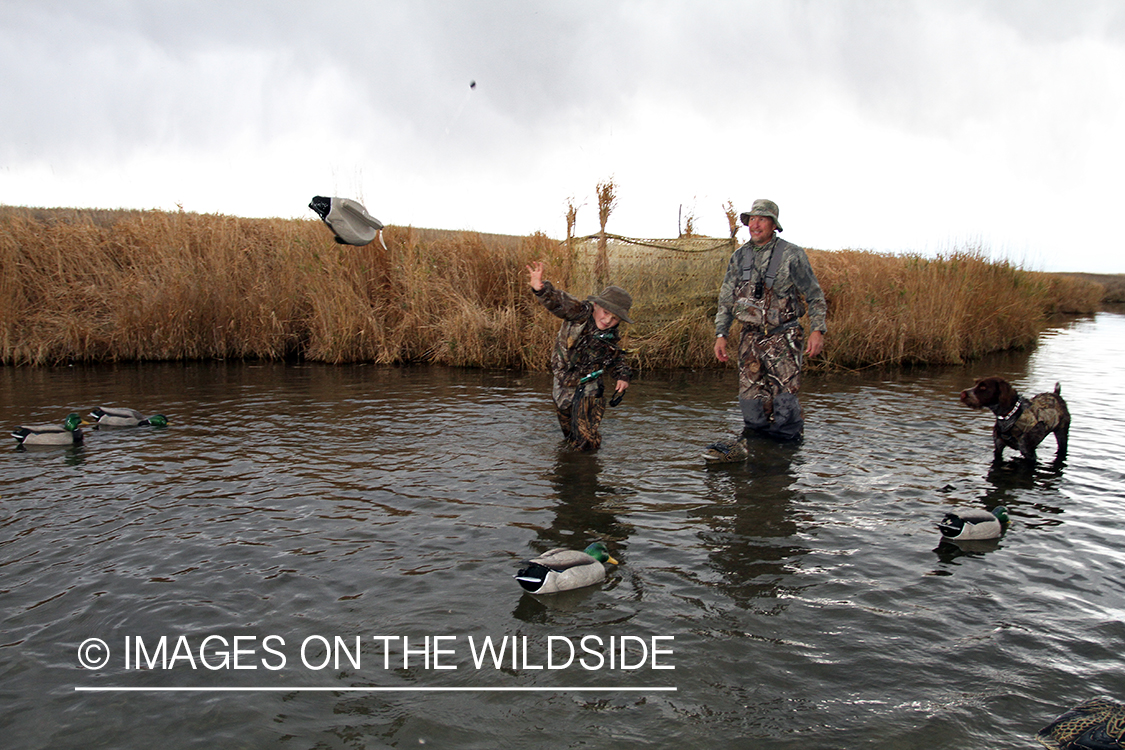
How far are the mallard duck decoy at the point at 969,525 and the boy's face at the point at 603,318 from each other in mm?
3596

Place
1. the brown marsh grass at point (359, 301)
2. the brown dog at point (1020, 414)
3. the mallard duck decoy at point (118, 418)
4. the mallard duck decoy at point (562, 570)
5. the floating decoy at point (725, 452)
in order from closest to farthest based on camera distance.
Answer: the mallard duck decoy at point (562, 570), the brown dog at point (1020, 414), the floating decoy at point (725, 452), the mallard duck decoy at point (118, 418), the brown marsh grass at point (359, 301)

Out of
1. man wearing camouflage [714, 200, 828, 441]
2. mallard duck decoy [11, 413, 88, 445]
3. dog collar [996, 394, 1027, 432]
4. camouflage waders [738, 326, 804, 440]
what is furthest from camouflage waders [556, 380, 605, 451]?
mallard duck decoy [11, 413, 88, 445]

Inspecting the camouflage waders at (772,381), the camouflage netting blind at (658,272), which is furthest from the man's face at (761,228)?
the camouflage netting blind at (658,272)

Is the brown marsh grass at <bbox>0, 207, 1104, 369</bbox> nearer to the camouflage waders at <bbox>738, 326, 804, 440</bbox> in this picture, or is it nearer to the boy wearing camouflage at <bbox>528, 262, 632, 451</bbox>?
the camouflage waders at <bbox>738, 326, 804, 440</bbox>

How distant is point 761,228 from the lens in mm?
7891

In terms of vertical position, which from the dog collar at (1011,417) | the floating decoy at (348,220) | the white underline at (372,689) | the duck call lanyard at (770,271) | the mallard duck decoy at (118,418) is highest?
the floating decoy at (348,220)

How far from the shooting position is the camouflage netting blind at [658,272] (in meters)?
14.0

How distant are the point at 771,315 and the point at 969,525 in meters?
3.31

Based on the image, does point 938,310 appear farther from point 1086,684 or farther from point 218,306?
point 218,306

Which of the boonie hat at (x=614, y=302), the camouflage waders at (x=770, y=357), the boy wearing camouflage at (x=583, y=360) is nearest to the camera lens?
the boonie hat at (x=614, y=302)

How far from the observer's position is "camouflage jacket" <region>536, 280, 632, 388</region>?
24.9 feet

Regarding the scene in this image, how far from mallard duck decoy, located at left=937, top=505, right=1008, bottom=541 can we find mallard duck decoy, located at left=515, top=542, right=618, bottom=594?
103 inches

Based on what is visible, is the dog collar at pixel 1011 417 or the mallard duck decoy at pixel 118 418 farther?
the mallard duck decoy at pixel 118 418

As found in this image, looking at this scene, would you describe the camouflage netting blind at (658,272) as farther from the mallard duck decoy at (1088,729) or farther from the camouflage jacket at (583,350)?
the mallard duck decoy at (1088,729)
